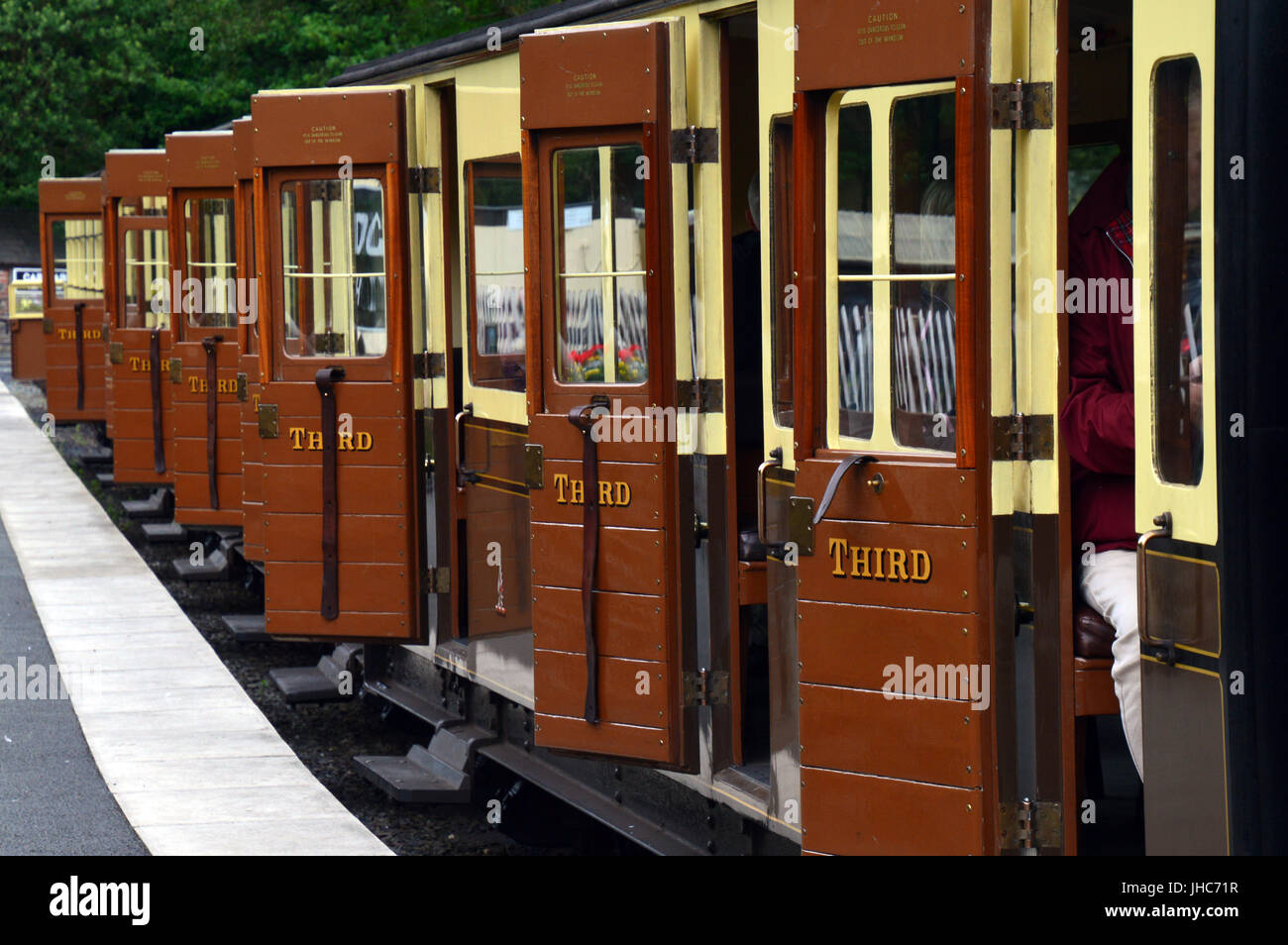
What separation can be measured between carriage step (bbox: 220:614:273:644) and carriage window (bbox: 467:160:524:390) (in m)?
3.58

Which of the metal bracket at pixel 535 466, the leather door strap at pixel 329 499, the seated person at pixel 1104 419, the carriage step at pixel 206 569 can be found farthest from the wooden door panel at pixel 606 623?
the carriage step at pixel 206 569

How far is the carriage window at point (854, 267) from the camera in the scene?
161 inches

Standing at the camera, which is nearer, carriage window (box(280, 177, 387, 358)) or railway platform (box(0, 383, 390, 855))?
railway platform (box(0, 383, 390, 855))

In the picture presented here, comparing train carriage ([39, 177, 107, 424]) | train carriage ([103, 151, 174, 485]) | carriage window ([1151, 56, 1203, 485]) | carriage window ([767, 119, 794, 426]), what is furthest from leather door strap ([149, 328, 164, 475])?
carriage window ([1151, 56, 1203, 485])

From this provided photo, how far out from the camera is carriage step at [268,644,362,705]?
28.3 ft

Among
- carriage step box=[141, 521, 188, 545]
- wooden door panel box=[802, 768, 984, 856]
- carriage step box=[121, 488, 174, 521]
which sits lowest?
carriage step box=[141, 521, 188, 545]

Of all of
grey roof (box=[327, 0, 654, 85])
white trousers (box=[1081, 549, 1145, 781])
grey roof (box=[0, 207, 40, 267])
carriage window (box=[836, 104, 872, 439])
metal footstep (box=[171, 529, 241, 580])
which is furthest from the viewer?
grey roof (box=[0, 207, 40, 267])

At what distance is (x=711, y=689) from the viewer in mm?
5082

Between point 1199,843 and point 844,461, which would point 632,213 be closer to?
point 844,461

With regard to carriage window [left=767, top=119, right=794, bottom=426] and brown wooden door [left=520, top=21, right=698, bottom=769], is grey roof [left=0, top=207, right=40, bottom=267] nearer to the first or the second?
brown wooden door [left=520, top=21, right=698, bottom=769]

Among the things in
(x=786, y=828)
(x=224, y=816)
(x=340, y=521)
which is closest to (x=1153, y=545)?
(x=786, y=828)

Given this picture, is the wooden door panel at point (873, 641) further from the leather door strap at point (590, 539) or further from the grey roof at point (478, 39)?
the grey roof at point (478, 39)

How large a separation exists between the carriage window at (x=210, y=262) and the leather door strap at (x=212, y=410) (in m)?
0.19

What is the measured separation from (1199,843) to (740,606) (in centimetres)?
193
